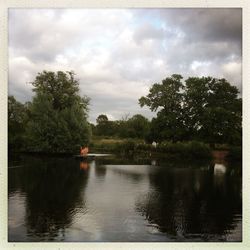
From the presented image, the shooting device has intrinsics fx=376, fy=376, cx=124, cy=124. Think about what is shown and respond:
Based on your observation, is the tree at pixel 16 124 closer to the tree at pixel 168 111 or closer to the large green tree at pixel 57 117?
the large green tree at pixel 57 117

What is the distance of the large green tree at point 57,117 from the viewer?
10148mm

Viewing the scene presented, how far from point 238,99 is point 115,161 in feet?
15.3

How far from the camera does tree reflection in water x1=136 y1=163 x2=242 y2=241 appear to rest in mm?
7898

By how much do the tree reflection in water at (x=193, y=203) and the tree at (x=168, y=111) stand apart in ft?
4.31

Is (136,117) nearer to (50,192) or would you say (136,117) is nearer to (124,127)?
(124,127)

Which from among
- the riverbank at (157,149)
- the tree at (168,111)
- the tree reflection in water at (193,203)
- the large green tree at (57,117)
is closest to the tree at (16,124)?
the large green tree at (57,117)

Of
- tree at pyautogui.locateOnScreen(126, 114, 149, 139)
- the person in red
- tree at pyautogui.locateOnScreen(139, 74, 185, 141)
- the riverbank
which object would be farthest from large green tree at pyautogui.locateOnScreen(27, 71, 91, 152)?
tree at pyautogui.locateOnScreen(139, 74, 185, 141)

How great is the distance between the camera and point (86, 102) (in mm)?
10336

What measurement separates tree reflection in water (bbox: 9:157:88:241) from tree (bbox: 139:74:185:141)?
265cm

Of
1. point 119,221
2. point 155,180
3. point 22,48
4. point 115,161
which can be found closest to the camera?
point 119,221

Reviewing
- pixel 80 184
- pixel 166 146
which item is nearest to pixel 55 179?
pixel 80 184

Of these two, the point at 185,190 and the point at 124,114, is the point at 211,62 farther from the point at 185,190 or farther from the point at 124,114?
the point at 185,190

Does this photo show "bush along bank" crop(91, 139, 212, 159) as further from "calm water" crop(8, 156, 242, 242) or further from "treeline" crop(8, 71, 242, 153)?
"calm water" crop(8, 156, 242, 242)

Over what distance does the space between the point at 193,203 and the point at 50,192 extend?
142 inches
